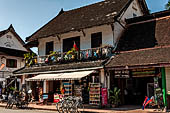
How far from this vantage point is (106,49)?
577 inches

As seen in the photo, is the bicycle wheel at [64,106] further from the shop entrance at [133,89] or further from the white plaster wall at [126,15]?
the white plaster wall at [126,15]

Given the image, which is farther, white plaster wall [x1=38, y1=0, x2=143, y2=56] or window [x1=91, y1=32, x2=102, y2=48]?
window [x1=91, y1=32, x2=102, y2=48]

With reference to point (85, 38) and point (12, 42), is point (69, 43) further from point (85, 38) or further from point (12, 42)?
point (12, 42)

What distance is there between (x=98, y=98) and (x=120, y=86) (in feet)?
7.78

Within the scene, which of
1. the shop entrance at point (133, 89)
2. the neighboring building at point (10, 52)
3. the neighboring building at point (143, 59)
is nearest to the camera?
the neighboring building at point (143, 59)

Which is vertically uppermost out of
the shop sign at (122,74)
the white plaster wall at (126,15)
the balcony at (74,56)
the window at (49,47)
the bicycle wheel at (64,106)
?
the white plaster wall at (126,15)

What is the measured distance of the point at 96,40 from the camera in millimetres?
16250

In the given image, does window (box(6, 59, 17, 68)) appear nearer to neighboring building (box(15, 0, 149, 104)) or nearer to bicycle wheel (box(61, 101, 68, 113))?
neighboring building (box(15, 0, 149, 104))

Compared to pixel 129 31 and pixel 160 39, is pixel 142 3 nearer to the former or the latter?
pixel 129 31

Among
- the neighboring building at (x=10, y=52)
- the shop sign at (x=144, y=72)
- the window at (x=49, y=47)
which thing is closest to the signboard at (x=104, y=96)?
the shop sign at (x=144, y=72)

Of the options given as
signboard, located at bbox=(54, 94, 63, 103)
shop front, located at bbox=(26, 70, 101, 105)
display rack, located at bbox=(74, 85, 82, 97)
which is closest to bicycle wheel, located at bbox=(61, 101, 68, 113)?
shop front, located at bbox=(26, 70, 101, 105)

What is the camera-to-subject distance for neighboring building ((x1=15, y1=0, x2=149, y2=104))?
14.7 metres

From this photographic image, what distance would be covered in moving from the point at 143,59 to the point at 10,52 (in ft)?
67.4

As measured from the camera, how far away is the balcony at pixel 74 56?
14.7 m
